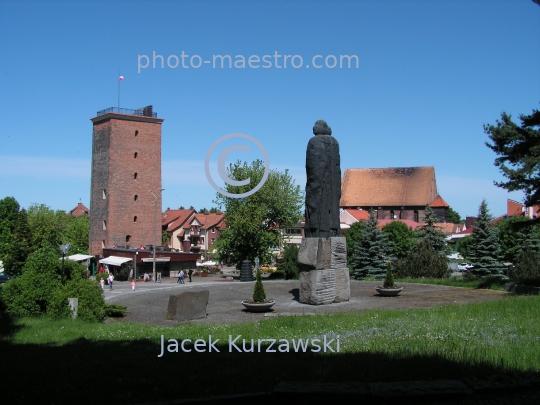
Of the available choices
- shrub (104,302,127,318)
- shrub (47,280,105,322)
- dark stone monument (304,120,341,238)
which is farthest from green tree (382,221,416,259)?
shrub (47,280,105,322)

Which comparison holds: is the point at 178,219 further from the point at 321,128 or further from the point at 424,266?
the point at 321,128

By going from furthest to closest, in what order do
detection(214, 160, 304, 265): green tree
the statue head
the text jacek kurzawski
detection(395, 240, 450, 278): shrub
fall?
detection(214, 160, 304, 265): green tree, detection(395, 240, 450, 278): shrub, the statue head, the text jacek kurzawski

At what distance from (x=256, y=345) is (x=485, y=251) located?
32.3m

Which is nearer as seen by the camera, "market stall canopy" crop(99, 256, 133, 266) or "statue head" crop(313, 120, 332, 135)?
"statue head" crop(313, 120, 332, 135)

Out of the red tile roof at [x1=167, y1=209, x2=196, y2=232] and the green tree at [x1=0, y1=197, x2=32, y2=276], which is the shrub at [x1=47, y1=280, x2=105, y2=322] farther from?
the red tile roof at [x1=167, y1=209, x2=196, y2=232]

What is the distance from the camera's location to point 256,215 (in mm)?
Result: 51031

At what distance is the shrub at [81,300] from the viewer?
15273 millimetres

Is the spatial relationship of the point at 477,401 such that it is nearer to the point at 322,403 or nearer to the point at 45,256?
the point at 322,403

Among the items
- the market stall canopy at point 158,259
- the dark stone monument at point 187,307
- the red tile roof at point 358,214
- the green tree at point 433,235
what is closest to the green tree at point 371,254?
the green tree at point 433,235

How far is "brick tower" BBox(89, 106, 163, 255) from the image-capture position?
6519cm

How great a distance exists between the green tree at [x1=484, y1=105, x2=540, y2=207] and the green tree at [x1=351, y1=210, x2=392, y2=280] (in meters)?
16.8

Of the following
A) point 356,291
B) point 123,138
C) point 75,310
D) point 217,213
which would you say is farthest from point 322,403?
point 217,213

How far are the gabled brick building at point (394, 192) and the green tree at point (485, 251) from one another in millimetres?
54851

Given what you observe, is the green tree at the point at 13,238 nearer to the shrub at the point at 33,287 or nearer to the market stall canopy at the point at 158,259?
the market stall canopy at the point at 158,259
